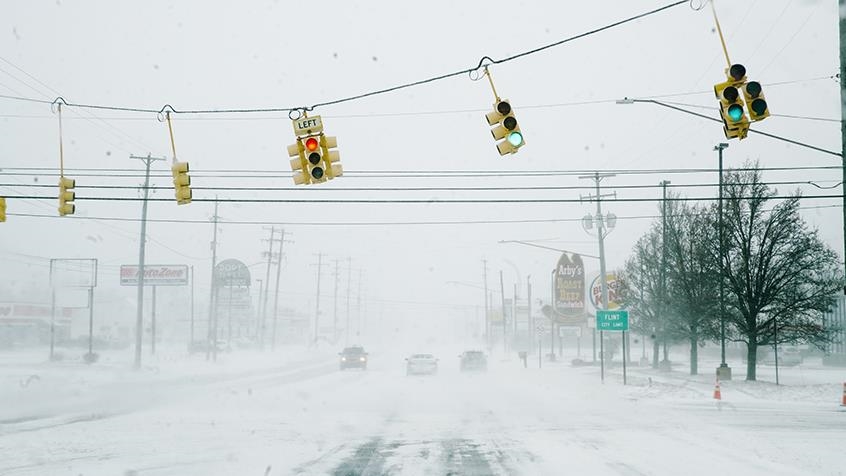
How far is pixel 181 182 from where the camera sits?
60.6 ft

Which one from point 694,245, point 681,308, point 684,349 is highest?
point 694,245

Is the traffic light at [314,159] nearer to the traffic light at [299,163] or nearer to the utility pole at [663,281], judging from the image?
the traffic light at [299,163]

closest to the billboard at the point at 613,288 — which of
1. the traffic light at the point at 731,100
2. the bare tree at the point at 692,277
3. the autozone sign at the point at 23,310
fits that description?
the bare tree at the point at 692,277

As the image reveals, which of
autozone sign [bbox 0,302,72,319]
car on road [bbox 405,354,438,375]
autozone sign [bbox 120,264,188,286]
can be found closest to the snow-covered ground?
car on road [bbox 405,354,438,375]

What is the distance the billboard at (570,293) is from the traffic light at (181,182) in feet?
136

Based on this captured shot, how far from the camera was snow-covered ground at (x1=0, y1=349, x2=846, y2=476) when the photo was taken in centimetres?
1309

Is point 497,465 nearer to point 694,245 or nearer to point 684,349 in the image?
point 694,245

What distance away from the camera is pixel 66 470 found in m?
12.3

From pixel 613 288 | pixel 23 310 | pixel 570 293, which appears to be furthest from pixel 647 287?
pixel 23 310

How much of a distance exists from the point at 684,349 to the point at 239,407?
256 ft

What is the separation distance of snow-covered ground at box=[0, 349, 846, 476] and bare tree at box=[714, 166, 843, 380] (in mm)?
3619

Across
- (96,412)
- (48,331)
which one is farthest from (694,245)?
(48,331)

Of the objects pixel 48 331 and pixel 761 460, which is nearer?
pixel 761 460

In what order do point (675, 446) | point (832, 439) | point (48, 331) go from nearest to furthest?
point (675, 446)
point (832, 439)
point (48, 331)
